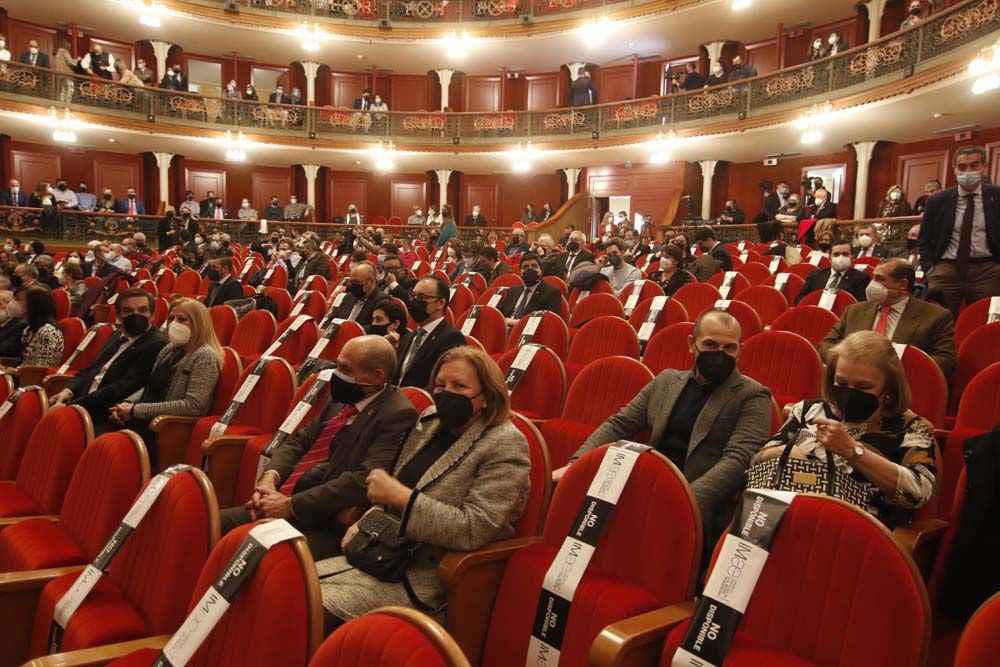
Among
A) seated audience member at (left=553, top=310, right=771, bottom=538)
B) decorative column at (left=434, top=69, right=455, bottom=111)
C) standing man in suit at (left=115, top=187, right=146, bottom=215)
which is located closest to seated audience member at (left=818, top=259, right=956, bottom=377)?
seated audience member at (left=553, top=310, right=771, bottom=538)

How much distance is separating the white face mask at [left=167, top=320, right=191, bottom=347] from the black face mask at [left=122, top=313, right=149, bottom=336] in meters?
0.28

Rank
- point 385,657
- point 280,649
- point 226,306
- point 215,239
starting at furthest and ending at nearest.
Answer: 1. point 215,239
2. point 226,306
3. point 280,649
4. point 385,657

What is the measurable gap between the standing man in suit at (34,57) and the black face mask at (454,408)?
54.0 ft

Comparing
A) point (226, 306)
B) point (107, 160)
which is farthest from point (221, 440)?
point (107, 160)

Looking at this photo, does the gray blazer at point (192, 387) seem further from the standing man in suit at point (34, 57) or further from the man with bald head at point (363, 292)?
the standing man in suit at point (34, 57)

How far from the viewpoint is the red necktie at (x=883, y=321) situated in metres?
3.16

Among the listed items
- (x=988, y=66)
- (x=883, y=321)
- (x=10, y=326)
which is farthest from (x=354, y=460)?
(x=988, y=66)

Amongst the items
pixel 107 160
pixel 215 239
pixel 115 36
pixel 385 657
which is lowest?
pixel 385 657

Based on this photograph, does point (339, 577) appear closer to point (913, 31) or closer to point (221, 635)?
point (221, 635)

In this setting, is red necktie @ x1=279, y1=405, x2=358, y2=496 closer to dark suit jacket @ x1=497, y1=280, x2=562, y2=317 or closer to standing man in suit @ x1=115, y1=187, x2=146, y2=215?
dark suit jacket @ x1=497, y1=280, x2=562, y2=317

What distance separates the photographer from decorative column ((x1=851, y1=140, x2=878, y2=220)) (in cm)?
1250

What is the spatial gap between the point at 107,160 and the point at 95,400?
1614cm

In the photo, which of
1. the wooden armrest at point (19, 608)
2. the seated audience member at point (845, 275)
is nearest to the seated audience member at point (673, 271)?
the seated audience member at point (845, 275)

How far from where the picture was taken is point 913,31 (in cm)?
970
